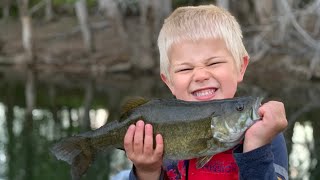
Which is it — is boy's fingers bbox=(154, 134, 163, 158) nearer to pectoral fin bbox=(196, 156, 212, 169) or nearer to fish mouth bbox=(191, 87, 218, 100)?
pectoral fin bbox=(196, 156, 212, 169)

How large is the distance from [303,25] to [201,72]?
20.9 meters

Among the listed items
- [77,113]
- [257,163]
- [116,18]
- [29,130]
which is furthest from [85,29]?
[257,163]

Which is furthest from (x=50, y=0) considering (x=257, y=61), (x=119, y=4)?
(x=257, y=61)

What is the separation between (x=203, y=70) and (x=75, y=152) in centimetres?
60

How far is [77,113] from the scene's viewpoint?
14.9 meters

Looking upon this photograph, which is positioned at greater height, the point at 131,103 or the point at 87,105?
the point at 131,103

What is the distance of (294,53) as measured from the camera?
22.0 metres

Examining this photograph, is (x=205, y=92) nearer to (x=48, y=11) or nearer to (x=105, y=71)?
(x=105, y=71)

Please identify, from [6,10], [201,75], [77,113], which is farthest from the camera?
[6,10]

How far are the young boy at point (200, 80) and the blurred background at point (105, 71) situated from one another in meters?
6.02

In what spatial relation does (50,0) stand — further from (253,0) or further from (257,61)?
(257,61)

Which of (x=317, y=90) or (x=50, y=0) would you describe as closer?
(x=317, y=90)

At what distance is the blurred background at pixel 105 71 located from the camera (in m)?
10.5

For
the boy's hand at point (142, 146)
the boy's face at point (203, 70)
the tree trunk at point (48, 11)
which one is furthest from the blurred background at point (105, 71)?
the boy's hand at point (142, 146)
